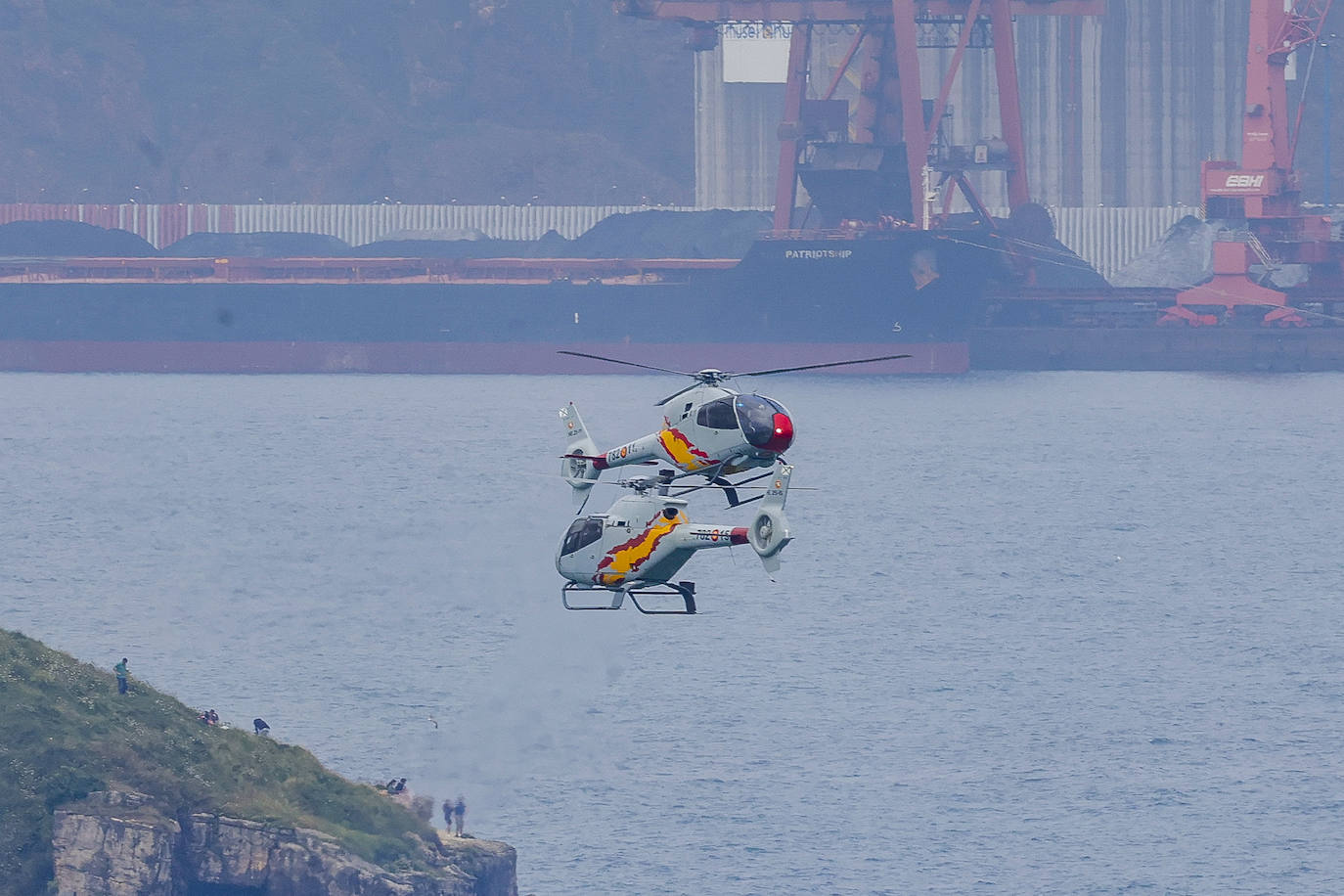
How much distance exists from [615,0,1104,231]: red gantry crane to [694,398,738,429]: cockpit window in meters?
115

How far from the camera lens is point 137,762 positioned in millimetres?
51125

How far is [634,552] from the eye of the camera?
3756 centimetres

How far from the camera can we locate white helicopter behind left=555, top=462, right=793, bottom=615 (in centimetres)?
3666

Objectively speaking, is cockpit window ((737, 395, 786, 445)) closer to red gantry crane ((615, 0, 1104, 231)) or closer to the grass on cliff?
the grass on cliff

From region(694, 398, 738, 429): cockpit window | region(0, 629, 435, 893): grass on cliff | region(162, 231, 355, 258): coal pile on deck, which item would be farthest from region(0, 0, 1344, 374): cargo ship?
region(694, 398, 738, 429): cockpit window

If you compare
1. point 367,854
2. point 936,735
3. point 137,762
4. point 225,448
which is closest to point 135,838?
point 137,762

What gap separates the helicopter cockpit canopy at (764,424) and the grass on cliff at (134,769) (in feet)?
68.5

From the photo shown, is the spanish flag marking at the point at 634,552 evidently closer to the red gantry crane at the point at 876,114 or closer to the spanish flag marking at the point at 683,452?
the spanish flag marking at the point at 683,452

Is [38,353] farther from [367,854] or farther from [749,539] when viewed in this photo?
[749,539]

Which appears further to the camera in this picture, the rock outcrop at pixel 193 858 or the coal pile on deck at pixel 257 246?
the coal pile on deck at pixel 257 246

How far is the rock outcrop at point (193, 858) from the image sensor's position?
49.2 metres

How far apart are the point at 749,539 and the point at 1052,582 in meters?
74.8

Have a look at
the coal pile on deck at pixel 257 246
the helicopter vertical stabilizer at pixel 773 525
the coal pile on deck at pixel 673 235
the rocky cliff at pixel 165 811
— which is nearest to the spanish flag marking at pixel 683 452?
the helicopter vertical stabilizer at pixel 773 525

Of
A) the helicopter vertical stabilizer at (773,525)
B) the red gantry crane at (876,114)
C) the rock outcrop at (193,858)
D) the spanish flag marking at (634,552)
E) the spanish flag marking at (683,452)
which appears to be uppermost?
the red gantry crane at (876,114)
